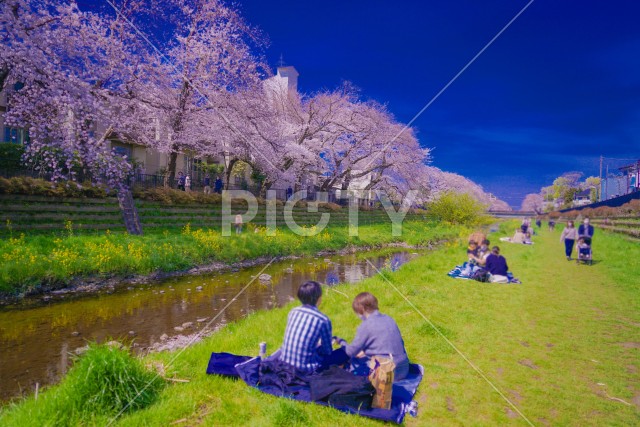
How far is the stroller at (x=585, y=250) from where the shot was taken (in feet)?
45.9

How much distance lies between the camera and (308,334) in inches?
162

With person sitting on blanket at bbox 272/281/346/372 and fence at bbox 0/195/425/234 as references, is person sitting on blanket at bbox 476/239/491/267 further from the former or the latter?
fence at bbox 0/195/425/234

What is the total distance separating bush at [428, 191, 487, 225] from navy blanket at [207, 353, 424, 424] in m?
35.9

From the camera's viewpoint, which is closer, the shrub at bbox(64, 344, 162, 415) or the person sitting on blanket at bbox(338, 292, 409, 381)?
the shrub at bbox(64, 344, 162, 415)

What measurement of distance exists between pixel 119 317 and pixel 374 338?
7242 mm

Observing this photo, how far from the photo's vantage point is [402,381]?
4438 mm

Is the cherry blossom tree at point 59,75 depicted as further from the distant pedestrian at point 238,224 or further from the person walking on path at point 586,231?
the person walking on path at point 586,231

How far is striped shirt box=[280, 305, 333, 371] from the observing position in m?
4.11

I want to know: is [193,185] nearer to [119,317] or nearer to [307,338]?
[119,317]

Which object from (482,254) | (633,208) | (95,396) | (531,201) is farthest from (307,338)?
(531,201)

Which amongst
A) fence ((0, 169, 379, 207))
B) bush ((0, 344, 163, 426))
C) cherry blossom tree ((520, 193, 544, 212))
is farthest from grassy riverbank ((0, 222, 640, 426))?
cherry blossom tree ((520, 193, 544, 212))

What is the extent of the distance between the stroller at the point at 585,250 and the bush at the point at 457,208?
2415 centimetres

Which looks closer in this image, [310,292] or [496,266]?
[310,292]

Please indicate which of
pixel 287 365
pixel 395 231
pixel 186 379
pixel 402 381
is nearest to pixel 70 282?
pixel 186 379
